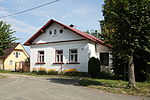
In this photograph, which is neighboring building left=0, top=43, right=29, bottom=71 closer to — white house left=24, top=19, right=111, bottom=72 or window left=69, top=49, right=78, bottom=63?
white house left=24, top=19, right=111, bottom=72

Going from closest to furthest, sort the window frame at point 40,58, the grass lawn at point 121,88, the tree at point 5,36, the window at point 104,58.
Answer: the grass lawn at point 121,88
the tree at point 5,36
the window at point 104,58
the window frame at point 40,58

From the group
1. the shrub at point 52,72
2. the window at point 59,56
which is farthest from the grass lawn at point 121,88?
the window at point 59,56

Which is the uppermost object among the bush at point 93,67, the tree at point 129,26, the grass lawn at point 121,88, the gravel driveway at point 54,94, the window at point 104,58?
the tree at point 129,26

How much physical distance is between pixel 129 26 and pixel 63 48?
12.2 meters

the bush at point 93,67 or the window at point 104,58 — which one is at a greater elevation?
the window at point 104,58

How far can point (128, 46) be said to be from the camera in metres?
9.90

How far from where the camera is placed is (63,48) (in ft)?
68.4

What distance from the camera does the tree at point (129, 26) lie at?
9391 mm

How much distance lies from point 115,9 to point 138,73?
6.86 m

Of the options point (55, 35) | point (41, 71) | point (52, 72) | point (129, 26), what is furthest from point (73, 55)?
point (129, 26)

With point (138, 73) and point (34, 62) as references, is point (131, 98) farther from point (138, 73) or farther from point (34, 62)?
point (34, 62)

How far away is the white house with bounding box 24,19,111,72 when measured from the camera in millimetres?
19375

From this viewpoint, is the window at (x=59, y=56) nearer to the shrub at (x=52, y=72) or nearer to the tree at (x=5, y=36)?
the shrub at (x=52, y=72)

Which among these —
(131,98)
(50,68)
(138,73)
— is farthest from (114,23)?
(50,68)
